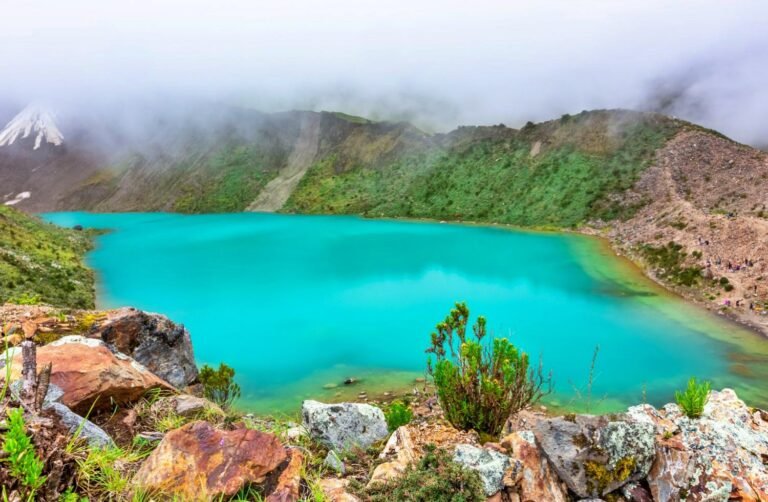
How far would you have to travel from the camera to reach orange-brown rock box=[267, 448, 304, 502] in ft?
16.6

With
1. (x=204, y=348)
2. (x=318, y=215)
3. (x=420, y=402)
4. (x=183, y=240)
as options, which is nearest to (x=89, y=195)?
(x=318, y=215)

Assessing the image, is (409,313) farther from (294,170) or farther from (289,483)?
(294,170)

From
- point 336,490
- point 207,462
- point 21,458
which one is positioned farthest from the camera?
point 336,490

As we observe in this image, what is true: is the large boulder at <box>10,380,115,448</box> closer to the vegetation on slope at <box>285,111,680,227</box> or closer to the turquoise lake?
the turquoise lake

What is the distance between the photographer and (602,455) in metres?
6.24

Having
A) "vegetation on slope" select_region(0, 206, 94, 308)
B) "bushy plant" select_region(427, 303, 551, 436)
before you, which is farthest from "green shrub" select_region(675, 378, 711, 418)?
"vegetation on slope" select_region(0, 206, 94, 308)

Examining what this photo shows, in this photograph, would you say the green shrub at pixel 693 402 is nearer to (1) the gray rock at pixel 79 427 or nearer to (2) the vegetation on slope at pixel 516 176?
(1) the gray rock at pixel 79 427

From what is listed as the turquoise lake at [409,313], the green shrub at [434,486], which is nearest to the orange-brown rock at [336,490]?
the green shrub at [434,486]

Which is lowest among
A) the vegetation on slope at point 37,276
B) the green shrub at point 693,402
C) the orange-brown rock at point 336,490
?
the vegetation on slope at point 37,276

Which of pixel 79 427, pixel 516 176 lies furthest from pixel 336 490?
pixel 516 176

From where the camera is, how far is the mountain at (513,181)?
42.8 meters

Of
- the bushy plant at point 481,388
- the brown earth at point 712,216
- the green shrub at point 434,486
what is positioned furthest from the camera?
the brown earth at point 712,216

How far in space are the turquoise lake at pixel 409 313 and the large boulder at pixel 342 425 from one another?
6292mm

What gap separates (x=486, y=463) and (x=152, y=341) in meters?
11.6
